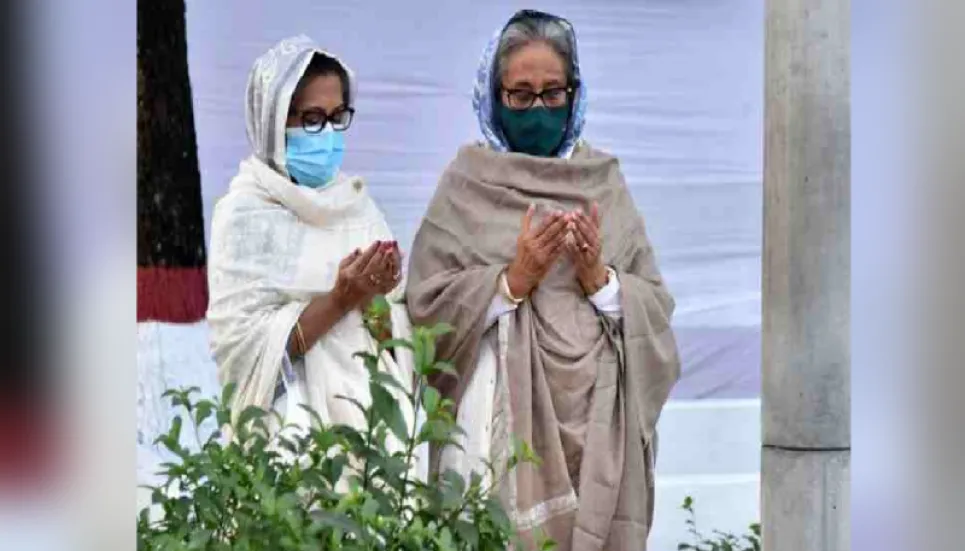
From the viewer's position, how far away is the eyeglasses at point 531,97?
12.1ft

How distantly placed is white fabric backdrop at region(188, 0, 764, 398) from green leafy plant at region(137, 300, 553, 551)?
2012mm

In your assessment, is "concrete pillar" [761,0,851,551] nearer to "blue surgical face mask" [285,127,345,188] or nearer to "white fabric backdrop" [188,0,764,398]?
"blue surgical face mask" [285,127,345,188]

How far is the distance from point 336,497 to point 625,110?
2676 millimetres

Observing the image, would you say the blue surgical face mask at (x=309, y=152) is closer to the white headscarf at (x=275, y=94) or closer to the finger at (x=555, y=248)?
the white headscarf at (x=275, y=94)

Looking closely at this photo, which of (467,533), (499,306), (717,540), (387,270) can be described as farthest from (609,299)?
(467,533)

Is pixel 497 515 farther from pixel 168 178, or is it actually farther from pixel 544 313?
pixel 168 178

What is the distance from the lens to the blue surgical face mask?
364 cm

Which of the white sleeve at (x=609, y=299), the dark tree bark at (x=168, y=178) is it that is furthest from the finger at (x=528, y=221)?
the dark tree bark at (x=168, y=178)

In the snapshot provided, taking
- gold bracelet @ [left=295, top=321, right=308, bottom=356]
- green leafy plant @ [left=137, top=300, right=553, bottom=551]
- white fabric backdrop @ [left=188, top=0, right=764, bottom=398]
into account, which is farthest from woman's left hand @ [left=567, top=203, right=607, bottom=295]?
green leafy plant @ [left=137, top=300, right=553, bottom=551]

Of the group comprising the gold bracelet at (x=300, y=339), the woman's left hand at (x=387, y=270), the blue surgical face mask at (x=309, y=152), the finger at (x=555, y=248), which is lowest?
the gold bracelet at (x=300, y=339)

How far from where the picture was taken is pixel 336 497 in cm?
228

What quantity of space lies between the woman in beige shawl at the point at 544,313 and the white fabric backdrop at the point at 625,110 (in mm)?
809
